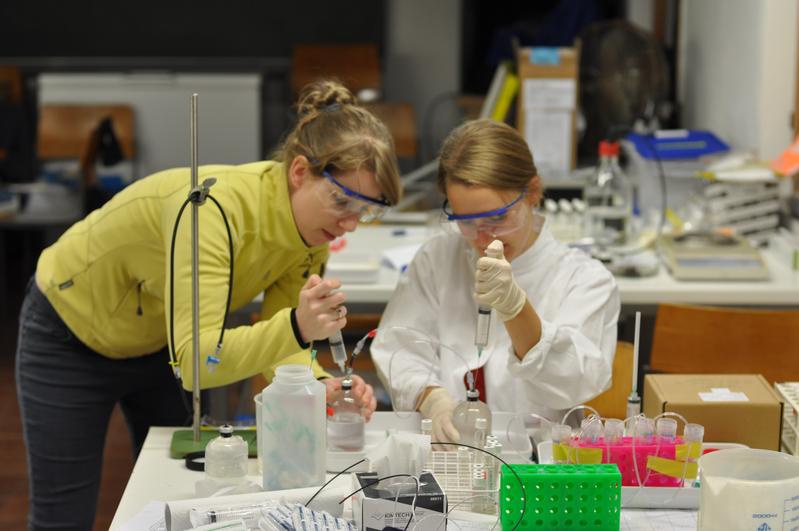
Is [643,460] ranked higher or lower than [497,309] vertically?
lower

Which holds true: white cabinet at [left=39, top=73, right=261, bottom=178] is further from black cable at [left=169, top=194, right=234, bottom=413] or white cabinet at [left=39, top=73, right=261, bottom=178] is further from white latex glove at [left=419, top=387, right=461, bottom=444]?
black cable at [left=169, top=194, right=234, bottom=413]

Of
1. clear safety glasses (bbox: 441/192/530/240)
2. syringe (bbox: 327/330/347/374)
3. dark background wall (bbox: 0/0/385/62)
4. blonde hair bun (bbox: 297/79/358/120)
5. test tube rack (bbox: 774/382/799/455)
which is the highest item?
dark background wall (bbox: 0/0/385/62)

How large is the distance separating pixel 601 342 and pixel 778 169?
1.29 m

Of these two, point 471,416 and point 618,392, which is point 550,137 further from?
point 471,416

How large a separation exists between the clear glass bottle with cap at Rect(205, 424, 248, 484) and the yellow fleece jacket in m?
0.14

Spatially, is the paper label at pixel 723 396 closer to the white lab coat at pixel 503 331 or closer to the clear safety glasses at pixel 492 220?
the white lab coat at pixel 503 331

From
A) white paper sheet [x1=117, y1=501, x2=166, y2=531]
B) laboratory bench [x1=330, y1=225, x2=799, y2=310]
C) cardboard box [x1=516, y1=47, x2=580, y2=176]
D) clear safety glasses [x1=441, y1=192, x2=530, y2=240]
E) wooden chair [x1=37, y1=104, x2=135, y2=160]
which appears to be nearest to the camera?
white paper sheet [x1=117, y1=501, x2=166, y2=531]

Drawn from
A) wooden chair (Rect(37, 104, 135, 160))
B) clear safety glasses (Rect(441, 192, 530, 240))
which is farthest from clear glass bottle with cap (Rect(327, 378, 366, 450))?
wooden chair (Rect(37, 104, 135, 160))

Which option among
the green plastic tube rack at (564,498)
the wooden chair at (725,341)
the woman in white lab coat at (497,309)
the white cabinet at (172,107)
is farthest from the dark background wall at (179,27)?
the green plastic tube rack at (564,498)

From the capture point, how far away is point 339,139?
6.53 ft

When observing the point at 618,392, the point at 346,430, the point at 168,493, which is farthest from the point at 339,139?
the point at 618,392

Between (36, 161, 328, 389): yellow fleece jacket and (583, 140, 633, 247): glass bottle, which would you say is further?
(583, 140, 633, 247): glass bottle

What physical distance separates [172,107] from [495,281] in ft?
16.9

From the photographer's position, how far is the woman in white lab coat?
2033mm
